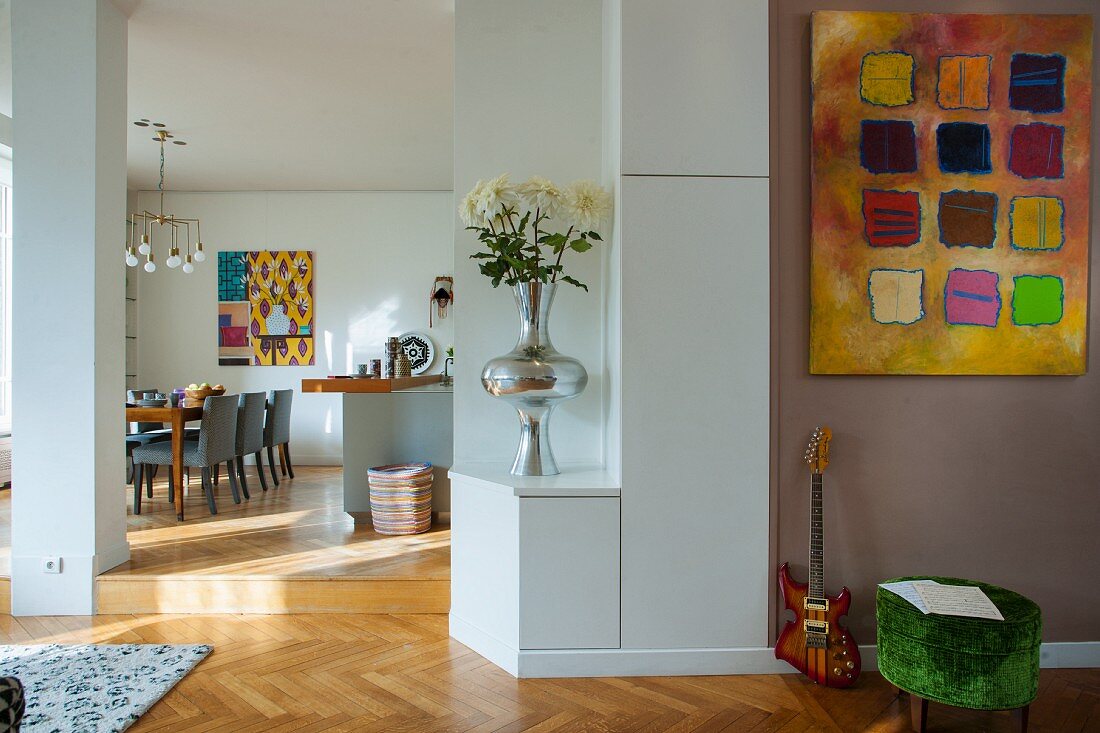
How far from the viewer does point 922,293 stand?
2793 millimetres

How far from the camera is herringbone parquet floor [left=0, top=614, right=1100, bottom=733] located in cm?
240

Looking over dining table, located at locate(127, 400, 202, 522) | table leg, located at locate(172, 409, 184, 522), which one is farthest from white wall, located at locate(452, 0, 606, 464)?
dining table, located at locate(127, 400, 202, 522)

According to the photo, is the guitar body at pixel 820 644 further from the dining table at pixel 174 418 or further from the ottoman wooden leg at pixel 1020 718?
the dining table at pixel 174 418

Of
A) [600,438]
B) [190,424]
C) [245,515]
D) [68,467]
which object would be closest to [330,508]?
[245,515]

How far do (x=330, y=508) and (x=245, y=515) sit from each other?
1.74 feet

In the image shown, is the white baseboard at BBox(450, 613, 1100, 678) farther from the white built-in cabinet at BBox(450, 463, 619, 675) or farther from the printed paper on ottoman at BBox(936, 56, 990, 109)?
the printed paper on ottoman at BBox(936, 56, 990, 109)

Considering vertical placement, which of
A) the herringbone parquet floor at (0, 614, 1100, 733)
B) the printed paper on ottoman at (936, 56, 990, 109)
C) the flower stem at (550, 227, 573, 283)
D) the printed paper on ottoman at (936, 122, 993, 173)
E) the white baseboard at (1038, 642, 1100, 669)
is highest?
the printed paper on ottoman at (936, 56, 990, 109)

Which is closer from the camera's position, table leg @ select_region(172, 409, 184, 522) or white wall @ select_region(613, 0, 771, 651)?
white wall @ select_region(613, 0, 771, 651)

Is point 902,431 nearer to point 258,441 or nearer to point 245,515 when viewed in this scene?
point 245,515

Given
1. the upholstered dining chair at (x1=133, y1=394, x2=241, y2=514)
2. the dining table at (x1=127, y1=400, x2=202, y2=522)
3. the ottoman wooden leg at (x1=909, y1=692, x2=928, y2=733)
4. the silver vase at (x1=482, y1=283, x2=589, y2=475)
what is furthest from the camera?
the upholstered dining chair at (x1=133, y1=394, x2=241, y2=514)

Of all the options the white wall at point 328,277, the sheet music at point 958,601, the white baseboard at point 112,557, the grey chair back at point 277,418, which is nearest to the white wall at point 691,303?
the sheet music at point 958,601

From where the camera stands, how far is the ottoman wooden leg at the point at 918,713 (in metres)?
2.34

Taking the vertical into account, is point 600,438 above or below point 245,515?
above

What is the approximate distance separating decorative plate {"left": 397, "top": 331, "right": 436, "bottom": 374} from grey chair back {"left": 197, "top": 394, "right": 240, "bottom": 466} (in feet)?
7.79
